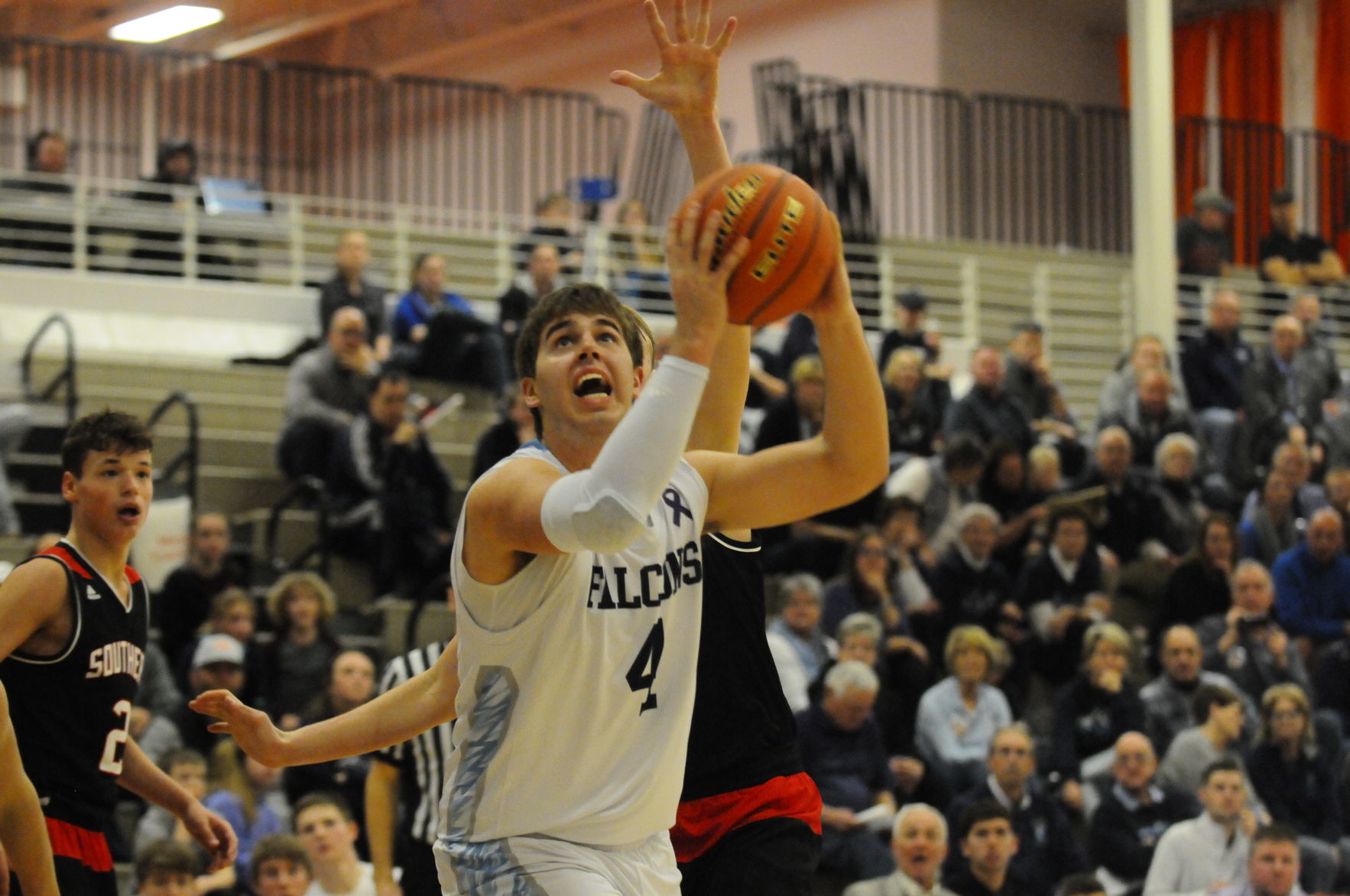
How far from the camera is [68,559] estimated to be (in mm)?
4395

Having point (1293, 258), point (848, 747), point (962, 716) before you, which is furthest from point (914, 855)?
point (1293, 258)

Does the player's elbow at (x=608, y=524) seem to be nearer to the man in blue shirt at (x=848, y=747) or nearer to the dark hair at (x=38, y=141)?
the man in blue shirt at (x=848, y=747)

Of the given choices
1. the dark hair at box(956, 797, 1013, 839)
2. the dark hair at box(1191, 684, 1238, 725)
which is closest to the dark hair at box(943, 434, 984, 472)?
the dark hair at box(1191, 684, 1238, 725)

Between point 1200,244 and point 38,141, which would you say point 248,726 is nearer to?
point 38,141

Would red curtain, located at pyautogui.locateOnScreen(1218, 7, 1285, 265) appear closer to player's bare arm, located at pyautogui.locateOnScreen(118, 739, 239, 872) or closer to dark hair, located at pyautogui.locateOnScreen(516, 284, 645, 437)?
player's bare arm, located at pyautogui.locateOnScreen(118, 739, 239, 872)

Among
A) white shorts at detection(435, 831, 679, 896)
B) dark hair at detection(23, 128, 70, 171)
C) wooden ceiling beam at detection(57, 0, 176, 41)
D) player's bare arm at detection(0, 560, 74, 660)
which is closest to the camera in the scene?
white shorts at detection(435, 831, 679, 896)

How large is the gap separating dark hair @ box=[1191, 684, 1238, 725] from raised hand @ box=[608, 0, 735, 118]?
639 centimetres

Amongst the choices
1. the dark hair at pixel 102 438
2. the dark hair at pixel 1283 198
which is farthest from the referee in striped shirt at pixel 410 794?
the dark hair at pixel 1283 198

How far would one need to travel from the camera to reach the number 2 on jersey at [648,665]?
11.1 feet

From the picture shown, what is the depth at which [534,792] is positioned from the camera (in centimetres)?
334

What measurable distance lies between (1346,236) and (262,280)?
36.3ft

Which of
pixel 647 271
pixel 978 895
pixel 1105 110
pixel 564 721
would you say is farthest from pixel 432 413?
pixel 1105 110

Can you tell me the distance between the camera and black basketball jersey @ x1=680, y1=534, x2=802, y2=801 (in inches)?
155

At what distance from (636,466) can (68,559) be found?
2.01m
